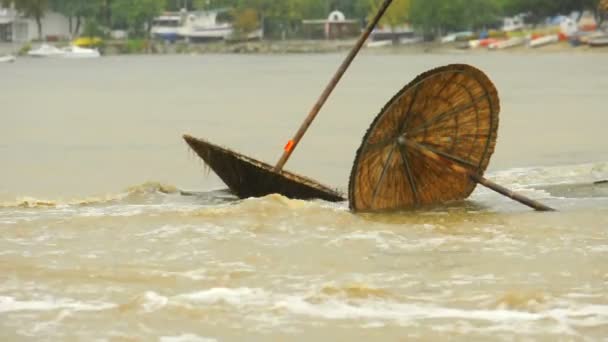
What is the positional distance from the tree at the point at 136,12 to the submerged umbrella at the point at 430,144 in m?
129

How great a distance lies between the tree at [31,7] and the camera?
137 meters

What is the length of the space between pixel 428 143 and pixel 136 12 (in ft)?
428

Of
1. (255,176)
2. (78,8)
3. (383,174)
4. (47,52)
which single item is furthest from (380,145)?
(78,8)

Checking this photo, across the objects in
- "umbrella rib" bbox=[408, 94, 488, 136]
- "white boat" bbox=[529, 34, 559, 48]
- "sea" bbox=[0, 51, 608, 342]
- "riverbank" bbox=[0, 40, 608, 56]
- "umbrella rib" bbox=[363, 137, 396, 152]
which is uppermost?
"umbrella rib" bbox=[408, 94, 488, 136]

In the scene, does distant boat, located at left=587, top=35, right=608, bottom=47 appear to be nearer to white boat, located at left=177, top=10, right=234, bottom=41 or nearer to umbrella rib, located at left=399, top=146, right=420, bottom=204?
white boat, located at left=177, top=10, right=234, bottom=41

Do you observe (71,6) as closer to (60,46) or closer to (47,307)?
(60,46)

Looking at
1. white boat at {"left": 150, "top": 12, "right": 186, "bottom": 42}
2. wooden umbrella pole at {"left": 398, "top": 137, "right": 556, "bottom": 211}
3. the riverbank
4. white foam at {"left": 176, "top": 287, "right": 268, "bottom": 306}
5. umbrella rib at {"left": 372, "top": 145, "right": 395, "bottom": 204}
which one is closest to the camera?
white foam at {"left": 176, "top": 287, "right": 268, "bottom": 306}

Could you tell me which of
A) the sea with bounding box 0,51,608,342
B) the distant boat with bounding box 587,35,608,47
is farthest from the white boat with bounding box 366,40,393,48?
the sea with bounding box 0,51,608,342

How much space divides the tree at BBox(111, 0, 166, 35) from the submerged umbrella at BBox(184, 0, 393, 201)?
128 m

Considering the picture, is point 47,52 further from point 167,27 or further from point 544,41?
point 544,41

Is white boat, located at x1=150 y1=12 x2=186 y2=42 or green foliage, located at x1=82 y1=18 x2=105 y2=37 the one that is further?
white boat, located at x1=150 y1=12 x2=186 y2=42

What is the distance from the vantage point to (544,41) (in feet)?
373

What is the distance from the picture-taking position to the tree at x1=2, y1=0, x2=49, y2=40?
13738 centimetres

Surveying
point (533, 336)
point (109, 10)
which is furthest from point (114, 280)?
point (109, 10)
